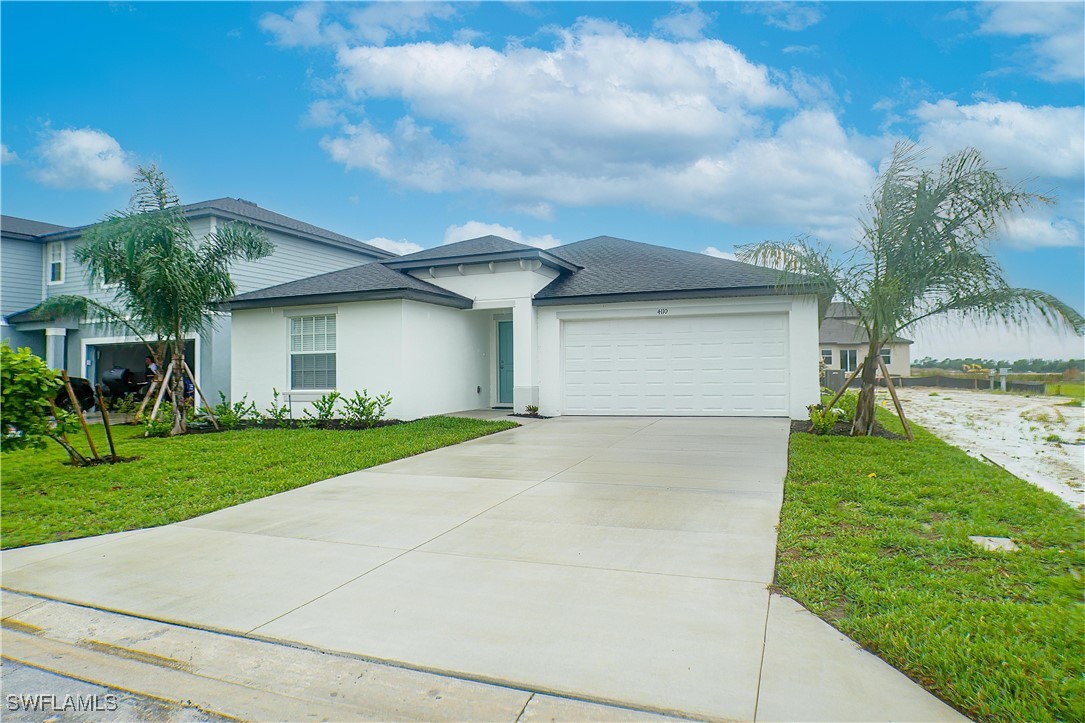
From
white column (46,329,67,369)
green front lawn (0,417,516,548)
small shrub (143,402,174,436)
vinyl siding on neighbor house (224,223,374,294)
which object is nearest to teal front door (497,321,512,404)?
green front lawn (0,417,516,548)

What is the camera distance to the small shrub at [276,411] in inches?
571

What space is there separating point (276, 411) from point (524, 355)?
5.85 metres

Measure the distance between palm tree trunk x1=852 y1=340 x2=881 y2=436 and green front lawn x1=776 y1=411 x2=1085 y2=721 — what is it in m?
3.66

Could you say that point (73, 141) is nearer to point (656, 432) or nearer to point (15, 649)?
point (656, 432)

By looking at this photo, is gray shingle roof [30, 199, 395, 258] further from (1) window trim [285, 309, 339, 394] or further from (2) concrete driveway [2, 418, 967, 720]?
(2) concrete driveway [2, 418, 967, 720]

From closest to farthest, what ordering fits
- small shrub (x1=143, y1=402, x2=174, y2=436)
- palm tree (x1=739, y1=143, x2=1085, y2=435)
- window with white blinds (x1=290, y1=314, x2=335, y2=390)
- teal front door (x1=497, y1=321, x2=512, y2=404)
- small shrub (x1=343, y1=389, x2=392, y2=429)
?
1. palm tree (x1=739, y1=143, x2=1085, y2=435)
2. small shrub (x1=143, y1=402, x2=174, y2=436)
3. small shrub (x1=343, y1=389, x2=392, y2=429)
4. window with white blinds (x1=290, y1=314, x2=335, y2=390)
5. teal front door (x1=497, y1=321, x2=512, y2=404)

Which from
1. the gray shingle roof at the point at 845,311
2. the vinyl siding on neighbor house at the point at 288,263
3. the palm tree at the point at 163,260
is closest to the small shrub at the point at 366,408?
the palm tree at the point at 163,260

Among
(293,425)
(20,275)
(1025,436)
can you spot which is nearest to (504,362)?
(293,425)

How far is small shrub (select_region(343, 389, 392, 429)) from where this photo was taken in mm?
13297

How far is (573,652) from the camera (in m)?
3.29

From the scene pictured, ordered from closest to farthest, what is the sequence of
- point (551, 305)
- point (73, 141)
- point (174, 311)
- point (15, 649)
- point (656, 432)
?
1. point (15, 649)
2. point (656, 432)
3. point (174, 311)
4. point (551, 305)
5. point (73, 141)

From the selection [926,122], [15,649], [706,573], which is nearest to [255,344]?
[15,649]

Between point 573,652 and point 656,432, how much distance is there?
8620mm

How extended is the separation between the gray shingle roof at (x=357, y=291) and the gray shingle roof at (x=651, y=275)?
8.22 ft
